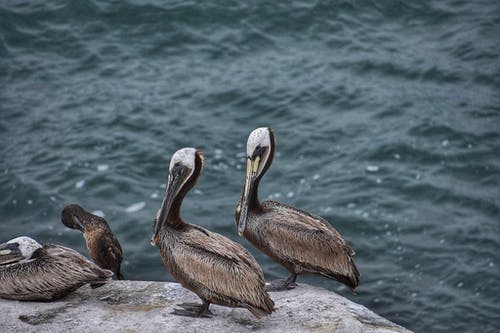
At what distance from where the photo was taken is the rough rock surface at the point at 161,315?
6977 mm

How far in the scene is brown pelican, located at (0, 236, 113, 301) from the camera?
742 cm

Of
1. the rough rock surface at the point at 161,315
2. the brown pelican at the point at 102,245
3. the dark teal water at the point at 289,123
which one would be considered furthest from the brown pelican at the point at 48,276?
the dark teal water at the point at 289,123

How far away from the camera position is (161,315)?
7.17 metres

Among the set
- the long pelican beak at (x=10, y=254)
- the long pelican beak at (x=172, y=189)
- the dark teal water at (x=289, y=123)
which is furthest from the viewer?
the dark teal water at (x=289, y=123)

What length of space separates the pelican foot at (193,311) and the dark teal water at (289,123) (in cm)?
309

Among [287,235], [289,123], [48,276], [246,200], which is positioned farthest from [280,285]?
[289,123]

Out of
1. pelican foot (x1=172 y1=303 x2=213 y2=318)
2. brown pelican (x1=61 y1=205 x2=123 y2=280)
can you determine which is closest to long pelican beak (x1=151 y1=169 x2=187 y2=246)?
pelican foot (x1=172 y1=303 x2=213 y2=318)

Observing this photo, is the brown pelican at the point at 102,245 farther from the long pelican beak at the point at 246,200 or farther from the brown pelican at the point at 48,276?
the long pelican beak at the point at 246,200

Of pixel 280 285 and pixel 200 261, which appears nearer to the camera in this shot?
pixel 200 261

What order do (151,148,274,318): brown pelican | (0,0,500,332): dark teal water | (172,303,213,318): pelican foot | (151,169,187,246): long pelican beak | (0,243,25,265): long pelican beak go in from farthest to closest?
(0,0,500,332): dark teal water < (0,243,25,265): long pelican beak < (151,169,187,246): long pelican beak < (172,303,213,318): pelican foot < (151,148,274,318): brown pelican

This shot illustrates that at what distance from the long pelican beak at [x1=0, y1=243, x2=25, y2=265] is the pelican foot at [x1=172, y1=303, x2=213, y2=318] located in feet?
5.35

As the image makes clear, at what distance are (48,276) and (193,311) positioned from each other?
4.20 feet

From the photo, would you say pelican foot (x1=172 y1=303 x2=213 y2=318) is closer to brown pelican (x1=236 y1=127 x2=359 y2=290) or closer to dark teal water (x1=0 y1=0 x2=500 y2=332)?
brown pelican (x1=236 y1=127 x2=359 y2=290)

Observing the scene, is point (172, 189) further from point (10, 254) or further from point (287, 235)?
point (10, 254)
